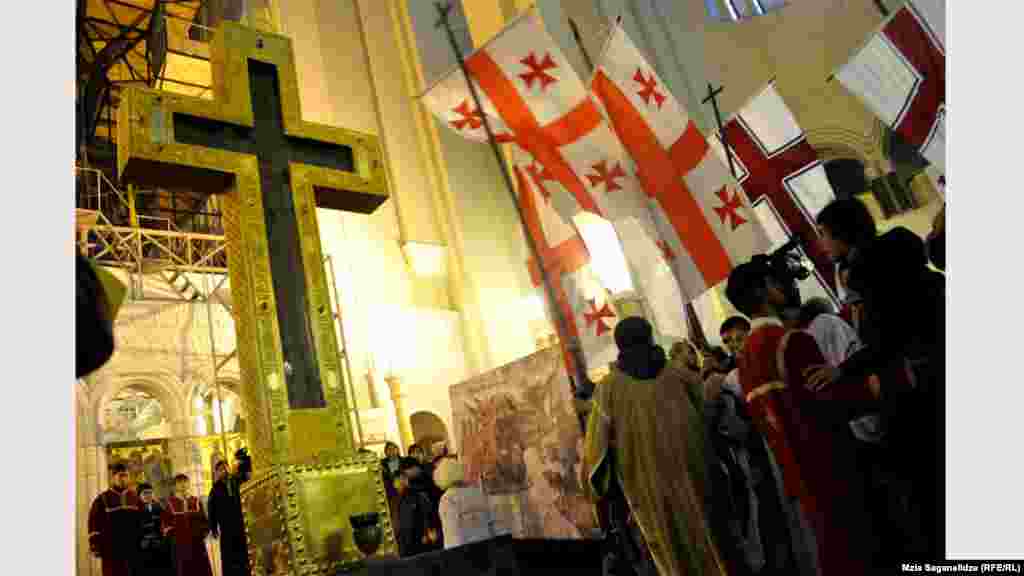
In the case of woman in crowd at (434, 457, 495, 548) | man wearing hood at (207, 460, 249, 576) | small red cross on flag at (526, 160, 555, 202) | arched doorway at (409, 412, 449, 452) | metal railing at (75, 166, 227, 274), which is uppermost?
metal railing at (75, 166, 227, 274)

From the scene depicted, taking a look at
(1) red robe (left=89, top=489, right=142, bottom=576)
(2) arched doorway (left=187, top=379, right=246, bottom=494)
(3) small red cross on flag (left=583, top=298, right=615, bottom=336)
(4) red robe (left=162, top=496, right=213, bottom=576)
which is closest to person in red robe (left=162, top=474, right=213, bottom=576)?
(4) red robe (left=162, top=496, right=213, bottom=576)

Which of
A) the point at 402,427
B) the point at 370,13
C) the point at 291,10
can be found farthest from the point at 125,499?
the point at 370,13

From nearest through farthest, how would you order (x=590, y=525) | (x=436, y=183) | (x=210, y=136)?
(x=210, y=136)
(x=590, y=525)
(x=436, y=183)

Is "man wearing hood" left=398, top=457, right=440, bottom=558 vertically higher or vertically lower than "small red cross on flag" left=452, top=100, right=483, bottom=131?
lower

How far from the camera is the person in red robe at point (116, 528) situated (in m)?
7.02

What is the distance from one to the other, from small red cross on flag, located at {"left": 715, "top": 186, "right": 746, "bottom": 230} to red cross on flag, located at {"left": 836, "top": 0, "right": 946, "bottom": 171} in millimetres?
1253

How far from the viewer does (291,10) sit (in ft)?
42.8

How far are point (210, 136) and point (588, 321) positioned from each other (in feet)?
14.2

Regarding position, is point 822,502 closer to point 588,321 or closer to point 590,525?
point 590,525

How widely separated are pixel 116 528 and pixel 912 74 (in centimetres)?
806

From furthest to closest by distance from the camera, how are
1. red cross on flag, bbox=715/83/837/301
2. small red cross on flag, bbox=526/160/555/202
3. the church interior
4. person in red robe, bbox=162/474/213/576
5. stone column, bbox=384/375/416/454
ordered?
stone column, bbox=384/375/416/454
the church interior
person in red robe, bbox=162/474/213/576
small red cross on flag, bbox=526/160/555/202
red cross on flag, bbox=715/83/837/301

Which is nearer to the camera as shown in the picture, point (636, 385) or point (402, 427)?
point (636, 385)

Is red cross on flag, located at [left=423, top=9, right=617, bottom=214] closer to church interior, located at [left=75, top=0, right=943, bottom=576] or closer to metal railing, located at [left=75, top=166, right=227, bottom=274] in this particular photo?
church interior, located at [left=75, top=0, right=943, bottom=576]

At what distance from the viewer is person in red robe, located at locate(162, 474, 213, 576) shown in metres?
7.64
